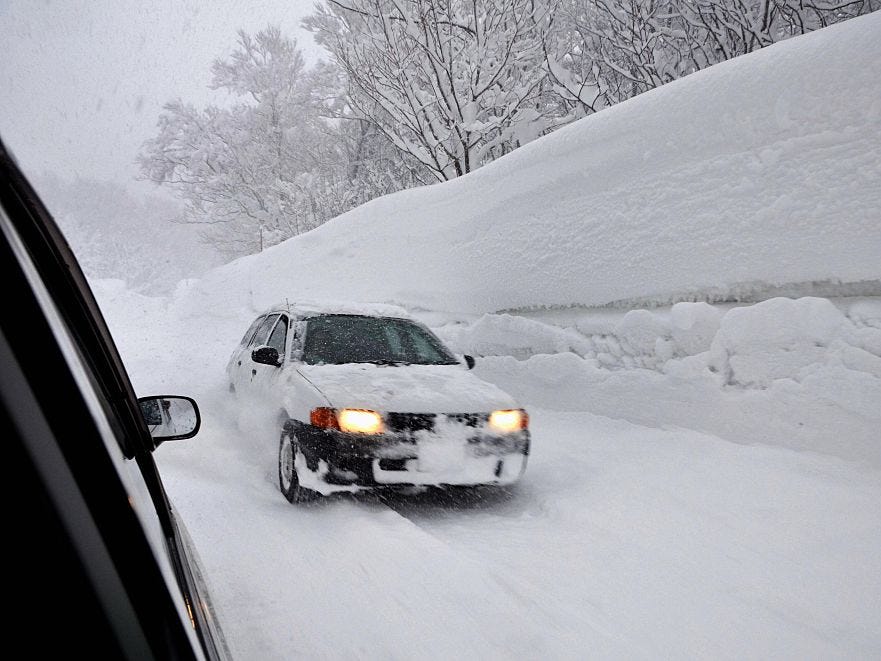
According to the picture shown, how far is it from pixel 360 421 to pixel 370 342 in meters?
1.30

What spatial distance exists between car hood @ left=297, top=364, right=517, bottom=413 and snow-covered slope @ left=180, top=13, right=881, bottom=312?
6.49 ft

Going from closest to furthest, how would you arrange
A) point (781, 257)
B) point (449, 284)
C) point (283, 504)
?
point (283, 504), point (781, 257), point (449, 284)

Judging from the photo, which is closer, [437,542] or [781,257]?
[437,542]

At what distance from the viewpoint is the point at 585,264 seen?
580 cm

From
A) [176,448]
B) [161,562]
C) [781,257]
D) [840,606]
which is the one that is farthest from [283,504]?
[781,257]

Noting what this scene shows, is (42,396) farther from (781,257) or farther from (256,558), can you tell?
(781,257)

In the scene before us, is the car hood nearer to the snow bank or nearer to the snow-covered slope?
the snow bank

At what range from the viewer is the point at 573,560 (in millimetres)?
3148

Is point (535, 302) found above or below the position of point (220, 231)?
below

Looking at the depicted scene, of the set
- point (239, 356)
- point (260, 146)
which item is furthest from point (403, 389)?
point (260, 146)

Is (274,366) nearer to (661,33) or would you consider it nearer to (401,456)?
(401,456)

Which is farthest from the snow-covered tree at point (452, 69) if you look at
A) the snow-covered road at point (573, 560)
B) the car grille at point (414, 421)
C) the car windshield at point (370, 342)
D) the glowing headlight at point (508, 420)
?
the snow-covered road at point (573, 560)

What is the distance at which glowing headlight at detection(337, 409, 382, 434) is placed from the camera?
3652 mm

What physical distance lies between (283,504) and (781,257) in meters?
3.85
